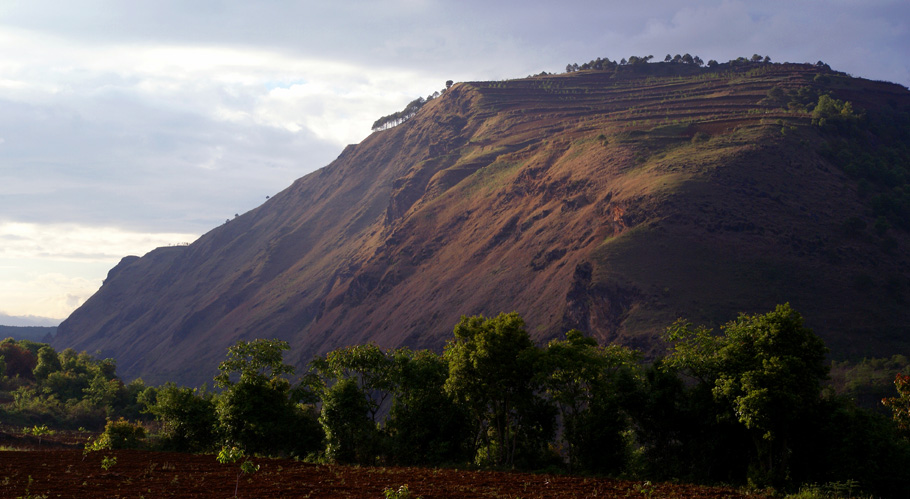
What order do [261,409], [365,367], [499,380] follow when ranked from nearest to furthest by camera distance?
[499,380] < [261,409] < [365,367]

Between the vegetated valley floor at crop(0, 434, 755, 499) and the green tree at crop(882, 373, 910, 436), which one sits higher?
the green tree at crop(882, 373, 910, 436)

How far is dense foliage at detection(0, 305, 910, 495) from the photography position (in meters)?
26.9

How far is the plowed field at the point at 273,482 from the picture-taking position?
896 inches

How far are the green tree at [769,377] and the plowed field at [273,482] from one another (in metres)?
4.00

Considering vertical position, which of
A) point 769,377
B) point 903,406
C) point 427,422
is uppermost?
point 769,377

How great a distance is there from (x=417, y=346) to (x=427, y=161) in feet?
211

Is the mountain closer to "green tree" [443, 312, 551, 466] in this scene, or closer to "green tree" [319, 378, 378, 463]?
"green tree" [443, 312, 551, 466]

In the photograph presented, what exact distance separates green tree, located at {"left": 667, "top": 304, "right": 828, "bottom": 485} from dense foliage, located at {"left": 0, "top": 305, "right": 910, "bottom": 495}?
0.07 m

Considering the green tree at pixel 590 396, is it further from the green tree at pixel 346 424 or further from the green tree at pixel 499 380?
the green tree at pixel 346 424

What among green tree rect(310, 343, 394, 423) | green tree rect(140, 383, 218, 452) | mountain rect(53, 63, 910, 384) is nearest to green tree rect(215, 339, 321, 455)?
green tree rect(140, 383, 218, 452)

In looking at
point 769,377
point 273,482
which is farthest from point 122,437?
point 769,377

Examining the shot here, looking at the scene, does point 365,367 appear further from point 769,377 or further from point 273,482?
point 769,377

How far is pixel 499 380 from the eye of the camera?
32719 millimetres

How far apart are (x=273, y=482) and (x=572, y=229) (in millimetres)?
74737
